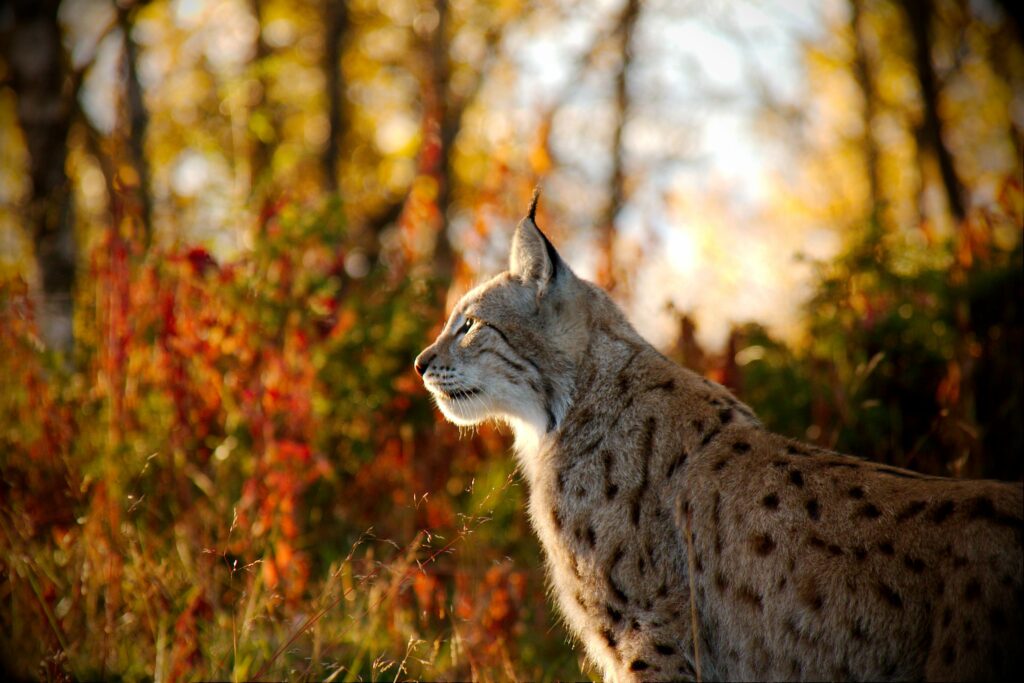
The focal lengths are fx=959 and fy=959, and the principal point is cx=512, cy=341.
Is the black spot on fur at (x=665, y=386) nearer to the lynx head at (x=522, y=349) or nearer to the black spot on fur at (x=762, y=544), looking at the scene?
the lynx head at (x=522, y=349)

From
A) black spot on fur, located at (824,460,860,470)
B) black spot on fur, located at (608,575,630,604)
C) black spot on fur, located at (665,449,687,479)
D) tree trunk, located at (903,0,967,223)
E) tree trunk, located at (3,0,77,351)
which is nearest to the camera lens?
black spot on fur, located at (824,460,860,470)

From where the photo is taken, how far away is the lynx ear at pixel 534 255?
4449 millimetres

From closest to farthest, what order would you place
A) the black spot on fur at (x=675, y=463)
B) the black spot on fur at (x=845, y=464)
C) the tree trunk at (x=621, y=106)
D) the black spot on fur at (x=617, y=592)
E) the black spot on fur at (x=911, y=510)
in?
1. the black spot on fur at (x=911, y=510)
2. the black spot on fur at (x=845, y=464)
3. the black spot on fur at (x=617, y=592)
4. the black spot on fur at (x=675, y=463)
5. the tree trunk at (x=621, y=106)

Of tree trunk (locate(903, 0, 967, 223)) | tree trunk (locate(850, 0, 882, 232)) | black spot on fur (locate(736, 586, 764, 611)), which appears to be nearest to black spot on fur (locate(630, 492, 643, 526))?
black spot on fur (locate(736, 586, 764, 611))

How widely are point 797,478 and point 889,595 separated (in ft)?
1.80

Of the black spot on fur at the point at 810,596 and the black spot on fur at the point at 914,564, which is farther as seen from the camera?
the black spot on fur at the point at 810,596

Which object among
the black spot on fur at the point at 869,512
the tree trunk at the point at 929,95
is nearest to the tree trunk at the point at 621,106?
the tree trunk at the point at 929,95

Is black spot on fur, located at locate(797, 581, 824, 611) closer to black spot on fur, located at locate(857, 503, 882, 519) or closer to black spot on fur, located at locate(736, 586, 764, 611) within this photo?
black spot on fur, located at locate(736, 586, 764, 611)

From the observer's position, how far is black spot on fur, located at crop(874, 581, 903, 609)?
3225mm

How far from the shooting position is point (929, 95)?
1227cm

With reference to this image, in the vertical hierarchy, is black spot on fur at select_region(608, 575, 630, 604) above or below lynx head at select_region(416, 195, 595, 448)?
below

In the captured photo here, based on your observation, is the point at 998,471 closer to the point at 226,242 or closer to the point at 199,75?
the point at 226,242

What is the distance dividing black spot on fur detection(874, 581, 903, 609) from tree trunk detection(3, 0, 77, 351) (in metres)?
6.47

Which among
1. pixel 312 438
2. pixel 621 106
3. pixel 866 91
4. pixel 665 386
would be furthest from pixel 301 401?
pixel 866 91
